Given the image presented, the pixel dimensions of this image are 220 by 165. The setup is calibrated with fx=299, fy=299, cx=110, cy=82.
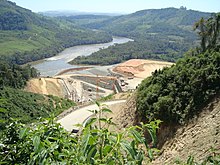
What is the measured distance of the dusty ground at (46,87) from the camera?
69.7 meters

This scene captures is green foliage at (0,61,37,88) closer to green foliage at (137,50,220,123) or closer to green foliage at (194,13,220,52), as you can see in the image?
green foliage at (194,13,220,52)

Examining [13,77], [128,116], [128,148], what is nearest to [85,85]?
[13,77]

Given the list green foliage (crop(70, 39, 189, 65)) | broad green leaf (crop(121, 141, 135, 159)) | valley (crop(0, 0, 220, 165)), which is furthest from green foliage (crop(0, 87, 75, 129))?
green foliage (crop(70, 39, 189, 65))

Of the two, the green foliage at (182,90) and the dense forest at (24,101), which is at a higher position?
the green foliage at (182,90)

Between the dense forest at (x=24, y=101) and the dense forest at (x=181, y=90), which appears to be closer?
the dense forest at (x=181, y=90)

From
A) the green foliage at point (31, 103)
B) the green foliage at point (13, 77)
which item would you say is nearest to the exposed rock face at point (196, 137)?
the green foliage at point (31, 103)

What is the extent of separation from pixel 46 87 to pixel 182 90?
5854 cm

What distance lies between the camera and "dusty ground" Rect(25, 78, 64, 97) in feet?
229

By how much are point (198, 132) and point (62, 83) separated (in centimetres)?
6771

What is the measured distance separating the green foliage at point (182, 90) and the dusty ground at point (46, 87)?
168 ft

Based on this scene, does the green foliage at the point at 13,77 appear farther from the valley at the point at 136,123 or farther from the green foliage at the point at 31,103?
the green foliage at the point at 31,103

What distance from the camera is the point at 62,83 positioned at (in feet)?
262

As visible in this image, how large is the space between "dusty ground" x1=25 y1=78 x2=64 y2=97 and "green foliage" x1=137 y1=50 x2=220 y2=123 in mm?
51221

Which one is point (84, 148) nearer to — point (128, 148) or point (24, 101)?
point (128, 148)
